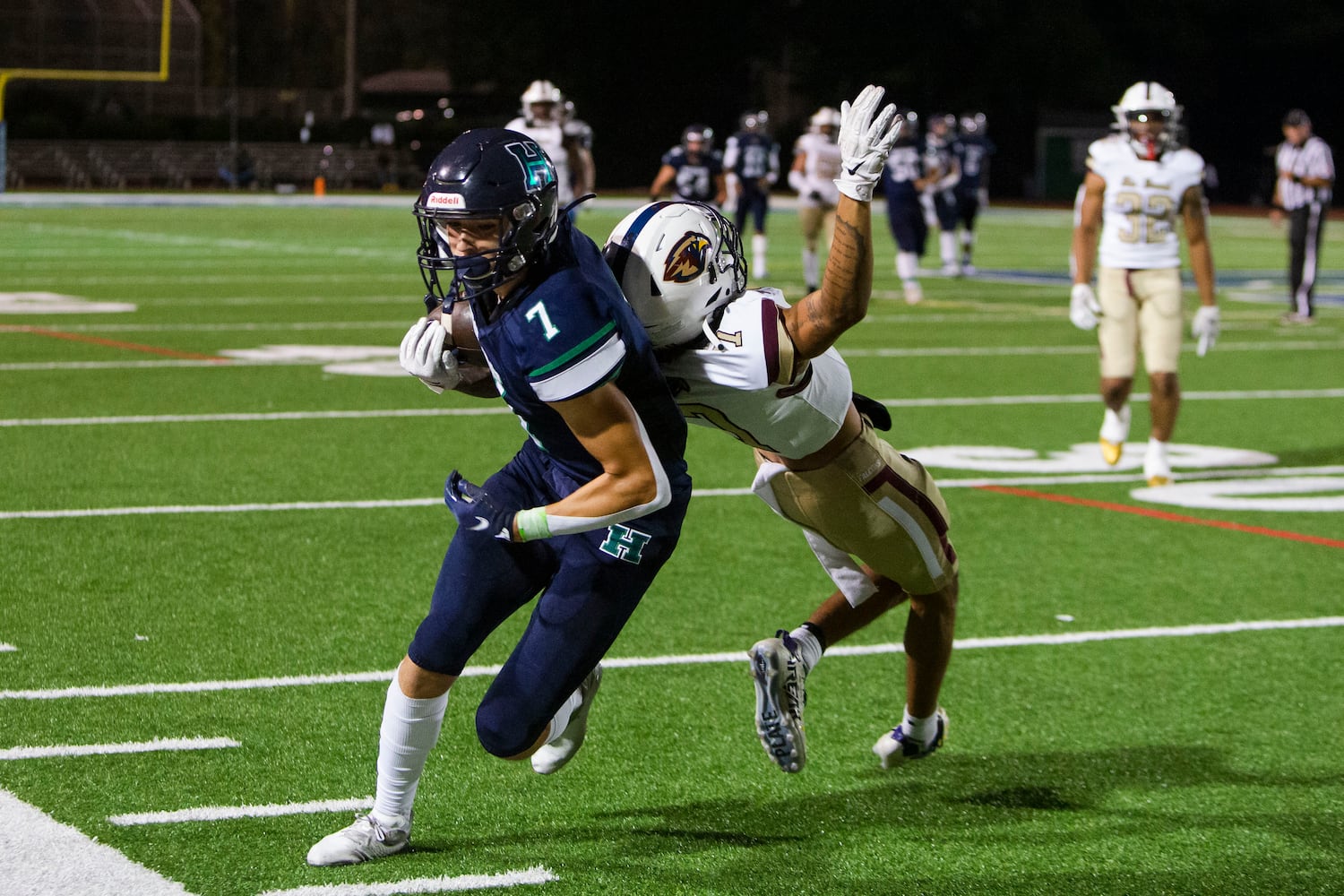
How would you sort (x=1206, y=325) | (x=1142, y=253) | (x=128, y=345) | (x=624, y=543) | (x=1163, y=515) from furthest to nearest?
1. (x=128, y=345)
2. (x=1206, y=325)
3. (x=1142, y=253)
4. (x=1163, y=515)
5. (x=624, y=543)

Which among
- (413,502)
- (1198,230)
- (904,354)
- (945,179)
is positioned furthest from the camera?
(945,179)

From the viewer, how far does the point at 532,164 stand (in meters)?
3.60

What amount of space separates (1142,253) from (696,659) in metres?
3.85

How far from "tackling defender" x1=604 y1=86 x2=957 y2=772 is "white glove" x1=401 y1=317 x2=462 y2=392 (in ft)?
1.28

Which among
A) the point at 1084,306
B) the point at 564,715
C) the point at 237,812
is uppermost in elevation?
the point at 1084,306

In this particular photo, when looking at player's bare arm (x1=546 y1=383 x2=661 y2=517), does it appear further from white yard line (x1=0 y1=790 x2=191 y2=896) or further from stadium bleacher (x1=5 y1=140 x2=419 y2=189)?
stadium bleacher (x1=5 y1=140 x2=419 y2=189)

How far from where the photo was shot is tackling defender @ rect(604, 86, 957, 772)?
378 centimetres

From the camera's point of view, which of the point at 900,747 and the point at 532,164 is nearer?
the point at 532,164

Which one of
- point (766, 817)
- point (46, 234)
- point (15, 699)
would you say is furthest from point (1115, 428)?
point (46, 234)

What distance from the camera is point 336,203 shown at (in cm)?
3778

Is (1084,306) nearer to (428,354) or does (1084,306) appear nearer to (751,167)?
(428,354)

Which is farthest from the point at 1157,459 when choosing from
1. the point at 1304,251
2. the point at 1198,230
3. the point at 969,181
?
the point at 969,181

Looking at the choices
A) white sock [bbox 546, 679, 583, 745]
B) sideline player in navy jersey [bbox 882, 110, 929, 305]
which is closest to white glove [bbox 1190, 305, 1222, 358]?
white sock [bbox 546, 679, 583, 745]

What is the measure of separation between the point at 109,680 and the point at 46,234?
2093cm
